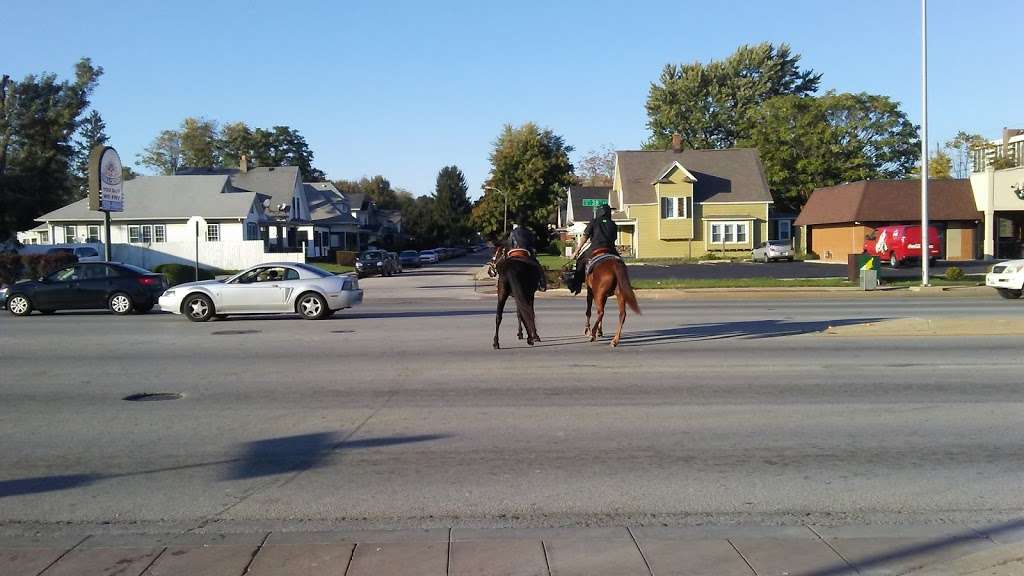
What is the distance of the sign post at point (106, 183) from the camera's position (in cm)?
2844

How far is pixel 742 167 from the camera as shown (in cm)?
6275

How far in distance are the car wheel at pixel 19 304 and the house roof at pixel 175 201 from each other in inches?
1355

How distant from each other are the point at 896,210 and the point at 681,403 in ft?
151

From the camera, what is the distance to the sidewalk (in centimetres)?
498

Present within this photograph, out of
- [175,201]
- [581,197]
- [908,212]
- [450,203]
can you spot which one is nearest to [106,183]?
[175,201]

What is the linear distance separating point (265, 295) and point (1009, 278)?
70.3 feet

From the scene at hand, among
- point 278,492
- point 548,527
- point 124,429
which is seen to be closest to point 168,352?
point 124,429

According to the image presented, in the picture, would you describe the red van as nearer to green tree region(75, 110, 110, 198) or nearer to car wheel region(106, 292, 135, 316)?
car wheel region(106, 292, 135, 316)

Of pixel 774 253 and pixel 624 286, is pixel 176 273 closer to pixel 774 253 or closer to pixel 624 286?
pixel 624 286

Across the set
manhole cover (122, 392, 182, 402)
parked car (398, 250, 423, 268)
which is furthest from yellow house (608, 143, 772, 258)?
manhole cover (122, 392, 182, 402)

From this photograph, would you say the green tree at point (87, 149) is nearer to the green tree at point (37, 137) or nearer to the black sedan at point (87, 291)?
the green tree at point (37, 137)

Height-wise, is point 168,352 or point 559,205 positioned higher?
point 559,205

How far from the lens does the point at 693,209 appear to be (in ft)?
198

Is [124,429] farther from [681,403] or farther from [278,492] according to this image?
[681,403]
